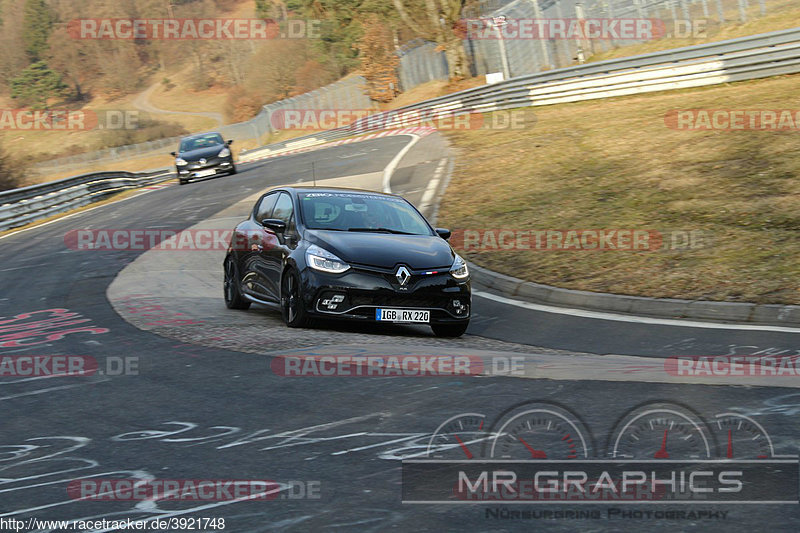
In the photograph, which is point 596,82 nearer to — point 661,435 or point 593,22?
point 593,22

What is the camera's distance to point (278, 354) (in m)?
8.40

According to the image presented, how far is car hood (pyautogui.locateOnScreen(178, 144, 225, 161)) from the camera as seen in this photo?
115 ft

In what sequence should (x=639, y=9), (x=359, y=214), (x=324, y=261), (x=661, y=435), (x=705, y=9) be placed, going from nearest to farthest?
1. (x=661, y=435)
2. (x=324, y=261)
3. (x=359, y=214)
4. (x=705, y=9)
5. (x=639, y=9)

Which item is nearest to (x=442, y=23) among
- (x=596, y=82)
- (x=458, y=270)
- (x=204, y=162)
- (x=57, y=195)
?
(x=204, y=162)

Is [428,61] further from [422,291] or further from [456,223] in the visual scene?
[422,291]

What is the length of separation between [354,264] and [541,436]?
4698mm

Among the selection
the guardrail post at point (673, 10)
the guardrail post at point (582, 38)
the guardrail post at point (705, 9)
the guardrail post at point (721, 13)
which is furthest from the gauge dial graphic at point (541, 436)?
the guardrail post at point (582, 38)

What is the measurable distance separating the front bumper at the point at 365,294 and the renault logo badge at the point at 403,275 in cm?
4

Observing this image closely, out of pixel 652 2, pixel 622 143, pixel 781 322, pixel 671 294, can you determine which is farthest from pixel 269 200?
pixel 652 2

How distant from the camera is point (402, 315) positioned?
31.9 ft

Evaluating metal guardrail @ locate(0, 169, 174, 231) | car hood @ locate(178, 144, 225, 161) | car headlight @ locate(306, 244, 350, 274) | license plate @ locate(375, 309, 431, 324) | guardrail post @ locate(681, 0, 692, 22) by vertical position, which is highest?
guardrail post @ locate(681, 0, 692, 22)

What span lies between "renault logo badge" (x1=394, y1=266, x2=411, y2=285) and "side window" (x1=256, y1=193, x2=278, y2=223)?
273cm

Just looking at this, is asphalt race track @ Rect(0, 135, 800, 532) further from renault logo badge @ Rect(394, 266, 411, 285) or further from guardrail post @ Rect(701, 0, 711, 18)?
guardrail post @ Rect(701, 0, 711, 18)

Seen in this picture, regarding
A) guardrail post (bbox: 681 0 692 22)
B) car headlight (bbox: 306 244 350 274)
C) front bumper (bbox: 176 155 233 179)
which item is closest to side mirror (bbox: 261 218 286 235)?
car headlight (bbox: 306 244 350 274)
